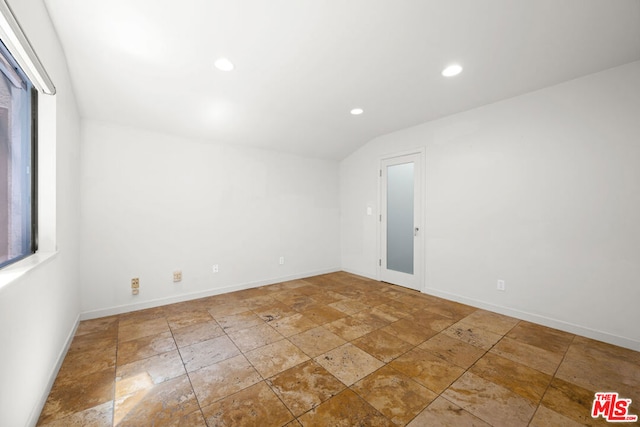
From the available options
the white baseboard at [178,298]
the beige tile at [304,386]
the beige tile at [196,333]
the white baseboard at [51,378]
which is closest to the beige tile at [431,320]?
the beige tile at [304,386]

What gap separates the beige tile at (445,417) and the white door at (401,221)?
2358mm

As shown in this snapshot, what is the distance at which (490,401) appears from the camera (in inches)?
64.6

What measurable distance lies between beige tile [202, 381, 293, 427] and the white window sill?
4.03 feet

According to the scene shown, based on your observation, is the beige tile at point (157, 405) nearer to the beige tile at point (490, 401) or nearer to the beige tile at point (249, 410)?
the beige tile at point (249, 410)

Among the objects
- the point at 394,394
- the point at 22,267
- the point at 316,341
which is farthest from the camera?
the point at 316,341

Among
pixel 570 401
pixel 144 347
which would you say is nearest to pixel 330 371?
pixel 570 401

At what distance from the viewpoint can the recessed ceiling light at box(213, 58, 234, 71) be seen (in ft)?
7.17

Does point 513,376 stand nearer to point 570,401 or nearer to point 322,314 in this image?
point 570,401

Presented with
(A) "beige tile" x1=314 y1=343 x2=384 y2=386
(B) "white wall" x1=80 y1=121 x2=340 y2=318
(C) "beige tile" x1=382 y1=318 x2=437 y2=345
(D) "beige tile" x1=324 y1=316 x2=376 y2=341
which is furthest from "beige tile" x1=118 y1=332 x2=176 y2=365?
(C) "beige tile" x1=382 y1=318 x2=437 y2=345

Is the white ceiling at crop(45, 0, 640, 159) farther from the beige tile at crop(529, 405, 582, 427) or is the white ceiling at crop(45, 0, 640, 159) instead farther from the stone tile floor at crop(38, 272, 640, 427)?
the beige tile at crop(529, 405, 582, 427)

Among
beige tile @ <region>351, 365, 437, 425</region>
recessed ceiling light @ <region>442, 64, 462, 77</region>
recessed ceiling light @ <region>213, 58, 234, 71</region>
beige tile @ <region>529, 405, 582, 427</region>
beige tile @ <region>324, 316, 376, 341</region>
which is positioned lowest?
beige tile @ <region>529, 405, 582, 427</region>

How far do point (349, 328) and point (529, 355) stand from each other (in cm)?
158

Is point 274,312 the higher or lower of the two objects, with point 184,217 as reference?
lower

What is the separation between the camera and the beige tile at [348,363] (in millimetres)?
1896
